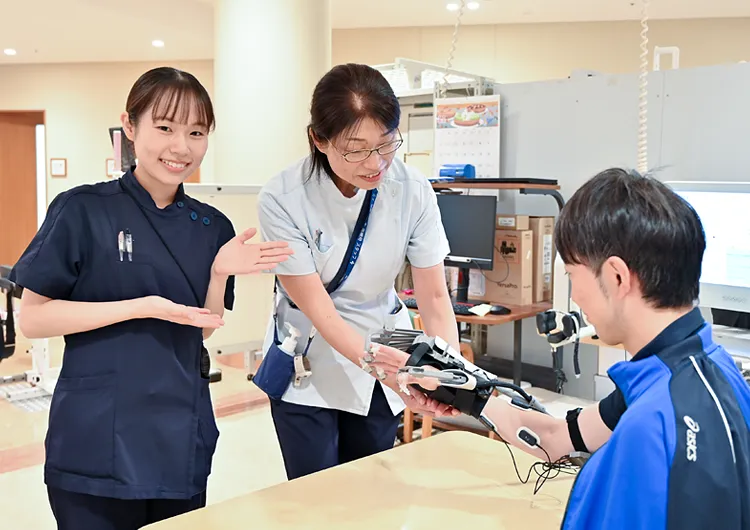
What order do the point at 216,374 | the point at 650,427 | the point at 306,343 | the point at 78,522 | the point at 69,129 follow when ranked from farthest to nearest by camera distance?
the point at 69,129
the point at 216,374
the point at 306,343
the point at 78,522
the point at 650,427

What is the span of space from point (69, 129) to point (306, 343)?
8.31 meters

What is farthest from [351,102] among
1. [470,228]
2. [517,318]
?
[470,228]

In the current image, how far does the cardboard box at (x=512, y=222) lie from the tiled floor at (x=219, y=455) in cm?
159

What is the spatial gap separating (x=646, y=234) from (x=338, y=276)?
0.85 meters

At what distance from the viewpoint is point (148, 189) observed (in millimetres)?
1452

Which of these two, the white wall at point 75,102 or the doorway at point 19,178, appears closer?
the white wall at point 75,102

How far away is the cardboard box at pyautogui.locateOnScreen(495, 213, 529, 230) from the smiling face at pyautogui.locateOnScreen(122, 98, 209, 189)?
2.43m

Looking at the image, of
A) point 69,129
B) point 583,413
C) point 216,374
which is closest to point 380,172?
point 583,413

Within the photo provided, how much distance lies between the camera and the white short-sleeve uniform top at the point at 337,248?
1646 mm

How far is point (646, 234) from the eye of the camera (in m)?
0.93

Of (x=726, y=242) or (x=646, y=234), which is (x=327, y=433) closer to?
(x=646, y=234)

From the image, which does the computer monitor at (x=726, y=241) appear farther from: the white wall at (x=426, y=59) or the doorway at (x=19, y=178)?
the doorway at (x=19, y=178)

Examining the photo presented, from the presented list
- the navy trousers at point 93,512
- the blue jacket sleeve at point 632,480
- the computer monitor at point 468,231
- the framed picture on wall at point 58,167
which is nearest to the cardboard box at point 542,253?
the computer monitor at point 468,231

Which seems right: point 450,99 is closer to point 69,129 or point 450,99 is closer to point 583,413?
point 583,413
